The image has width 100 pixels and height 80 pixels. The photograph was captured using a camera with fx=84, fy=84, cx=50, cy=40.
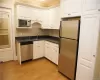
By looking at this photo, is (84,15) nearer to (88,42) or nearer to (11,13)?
(88,42)

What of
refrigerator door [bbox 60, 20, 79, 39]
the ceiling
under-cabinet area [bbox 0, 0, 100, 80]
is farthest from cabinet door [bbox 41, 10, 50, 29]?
refrigerator door [bbox 60, 20, 79, 39]

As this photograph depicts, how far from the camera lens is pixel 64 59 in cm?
267

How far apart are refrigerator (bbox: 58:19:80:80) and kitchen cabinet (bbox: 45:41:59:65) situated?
485 mm

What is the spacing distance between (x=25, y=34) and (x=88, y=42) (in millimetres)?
3031

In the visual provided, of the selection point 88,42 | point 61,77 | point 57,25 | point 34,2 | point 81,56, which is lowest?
point 61,77

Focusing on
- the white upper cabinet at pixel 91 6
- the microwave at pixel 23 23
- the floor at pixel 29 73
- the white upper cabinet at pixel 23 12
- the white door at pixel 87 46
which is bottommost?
the floor at pixel 29 73

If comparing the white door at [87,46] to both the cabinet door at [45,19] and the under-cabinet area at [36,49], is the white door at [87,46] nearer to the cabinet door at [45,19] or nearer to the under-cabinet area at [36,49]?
the under-cabinet area at [36,49]

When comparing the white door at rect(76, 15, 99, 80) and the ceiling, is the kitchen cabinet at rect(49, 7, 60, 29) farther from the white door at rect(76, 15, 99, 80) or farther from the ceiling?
the white door at rect(76, 15, 99, 80)

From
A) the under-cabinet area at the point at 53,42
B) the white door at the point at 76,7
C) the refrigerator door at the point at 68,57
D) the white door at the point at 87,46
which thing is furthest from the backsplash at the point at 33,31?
the white door at the point at 87,46

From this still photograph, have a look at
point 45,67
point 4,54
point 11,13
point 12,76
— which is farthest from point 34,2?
point 12,76

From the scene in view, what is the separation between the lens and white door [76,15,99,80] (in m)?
1.83

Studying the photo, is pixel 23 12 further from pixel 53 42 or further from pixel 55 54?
pixel 55 54

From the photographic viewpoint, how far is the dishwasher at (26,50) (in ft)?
11.3

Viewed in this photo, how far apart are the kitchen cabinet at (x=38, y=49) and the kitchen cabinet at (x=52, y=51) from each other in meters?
0.24
